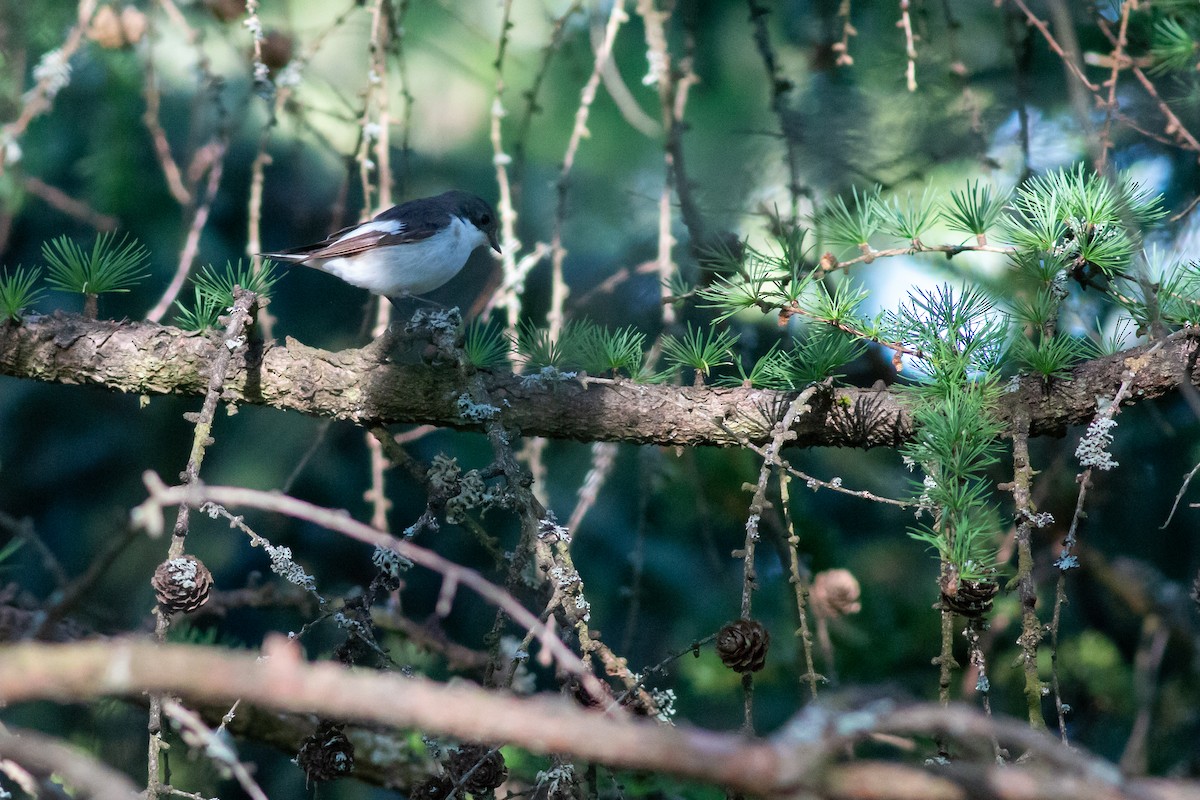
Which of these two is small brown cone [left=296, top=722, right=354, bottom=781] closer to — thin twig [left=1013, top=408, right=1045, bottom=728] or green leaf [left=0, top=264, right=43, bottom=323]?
thin twig [left=1013, top=408, right=1045, bottom=728]

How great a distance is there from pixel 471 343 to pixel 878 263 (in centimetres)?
180

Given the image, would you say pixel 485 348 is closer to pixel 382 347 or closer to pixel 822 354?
Result: pixel 382 347

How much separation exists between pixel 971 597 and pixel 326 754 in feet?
2.90

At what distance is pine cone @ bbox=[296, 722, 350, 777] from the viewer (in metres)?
1.34

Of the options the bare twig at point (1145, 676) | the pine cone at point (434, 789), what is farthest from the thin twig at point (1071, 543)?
the bare twig at point (1145, 676)

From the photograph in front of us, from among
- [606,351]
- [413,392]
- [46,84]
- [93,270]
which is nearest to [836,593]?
[606,351]

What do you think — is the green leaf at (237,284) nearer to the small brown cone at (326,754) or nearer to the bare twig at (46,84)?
the bare twig at (46,84)

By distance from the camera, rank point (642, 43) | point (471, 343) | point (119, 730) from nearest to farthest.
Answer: point (471, 343) < point (119, 730) < point (642, 43)

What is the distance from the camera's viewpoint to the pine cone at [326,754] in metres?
1.34

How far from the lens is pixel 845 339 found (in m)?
1.69

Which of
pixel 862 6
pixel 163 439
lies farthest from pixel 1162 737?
pixel 163 439

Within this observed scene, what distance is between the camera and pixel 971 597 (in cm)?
125

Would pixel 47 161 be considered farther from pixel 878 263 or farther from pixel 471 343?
pixel 878 263

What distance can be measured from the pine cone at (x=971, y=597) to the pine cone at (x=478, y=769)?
24.4 inches
